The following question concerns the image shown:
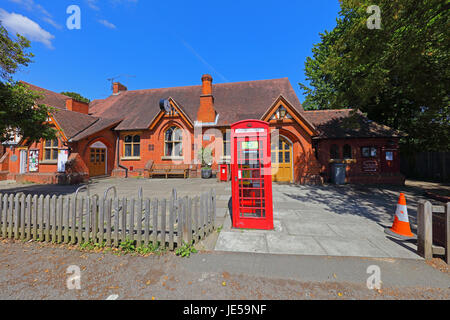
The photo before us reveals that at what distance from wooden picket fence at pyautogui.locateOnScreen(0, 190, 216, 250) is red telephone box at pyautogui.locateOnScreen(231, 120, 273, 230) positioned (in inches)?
31.5

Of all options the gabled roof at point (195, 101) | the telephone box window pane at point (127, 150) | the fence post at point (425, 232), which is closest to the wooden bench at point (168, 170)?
the telephone box window pane at point (127, 150)

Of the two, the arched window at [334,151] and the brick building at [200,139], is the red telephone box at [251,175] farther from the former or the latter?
the arched window at [334,151]

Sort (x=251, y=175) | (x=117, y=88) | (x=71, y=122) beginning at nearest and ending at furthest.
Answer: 1. (x=251, y=175)
2. (x=71, y=122)
3. (x=117, y=88)

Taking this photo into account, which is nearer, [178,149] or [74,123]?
[74,123]

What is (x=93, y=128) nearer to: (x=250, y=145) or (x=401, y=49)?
(x=250, y=145)

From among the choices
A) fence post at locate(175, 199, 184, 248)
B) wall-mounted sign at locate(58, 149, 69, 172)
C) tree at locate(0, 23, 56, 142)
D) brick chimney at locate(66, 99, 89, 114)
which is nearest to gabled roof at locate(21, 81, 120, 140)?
wall-mounted sign at locate(58, 149, 69, 172)

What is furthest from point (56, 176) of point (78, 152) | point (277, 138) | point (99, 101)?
point (277, 138)

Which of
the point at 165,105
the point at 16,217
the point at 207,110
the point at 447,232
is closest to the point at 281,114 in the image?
the point at 207,110

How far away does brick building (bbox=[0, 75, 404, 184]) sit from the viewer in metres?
12.5

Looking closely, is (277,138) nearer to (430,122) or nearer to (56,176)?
(430,122)

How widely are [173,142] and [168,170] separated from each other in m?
2.76

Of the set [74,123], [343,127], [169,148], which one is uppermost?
[74,123]

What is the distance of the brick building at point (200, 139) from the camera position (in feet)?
41.0

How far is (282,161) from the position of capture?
13.2 m
